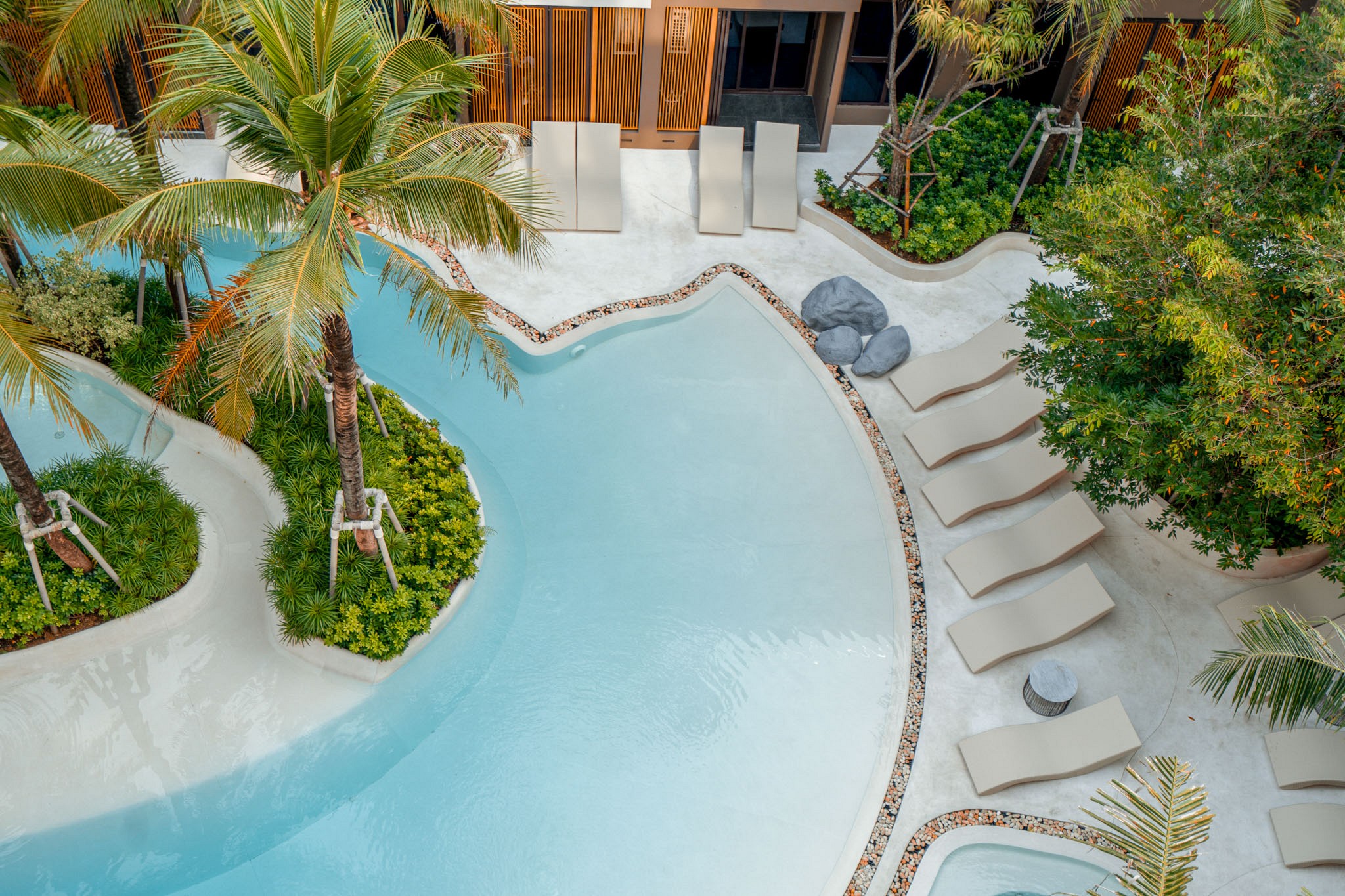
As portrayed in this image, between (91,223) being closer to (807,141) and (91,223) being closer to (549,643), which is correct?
(549,643)

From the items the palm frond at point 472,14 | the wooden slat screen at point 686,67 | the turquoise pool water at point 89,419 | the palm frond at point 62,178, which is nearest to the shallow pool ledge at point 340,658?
the turquoise pool water at point 89,419

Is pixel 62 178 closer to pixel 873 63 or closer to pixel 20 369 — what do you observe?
pixel 20 369

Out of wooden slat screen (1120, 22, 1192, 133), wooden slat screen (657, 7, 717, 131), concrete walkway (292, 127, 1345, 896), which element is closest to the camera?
concrete walkway (292, 127, 1345, 896)

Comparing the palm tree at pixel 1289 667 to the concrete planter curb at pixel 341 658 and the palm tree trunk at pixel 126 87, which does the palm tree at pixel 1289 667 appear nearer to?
the concrete planter curb at pixel 341 658

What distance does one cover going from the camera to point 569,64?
56.8 feet

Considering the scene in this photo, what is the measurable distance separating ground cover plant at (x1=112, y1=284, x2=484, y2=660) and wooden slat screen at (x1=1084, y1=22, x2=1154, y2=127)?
13.7 m

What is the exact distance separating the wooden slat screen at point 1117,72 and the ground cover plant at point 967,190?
0.67 meters

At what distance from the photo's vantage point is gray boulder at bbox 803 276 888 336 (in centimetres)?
1528

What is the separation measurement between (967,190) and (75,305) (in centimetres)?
1342

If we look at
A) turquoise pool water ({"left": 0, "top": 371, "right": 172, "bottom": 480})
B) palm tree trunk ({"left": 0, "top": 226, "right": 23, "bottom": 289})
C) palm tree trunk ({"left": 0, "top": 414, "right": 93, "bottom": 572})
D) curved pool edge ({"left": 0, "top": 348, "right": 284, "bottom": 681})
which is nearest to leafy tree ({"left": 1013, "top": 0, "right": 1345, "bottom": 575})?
curved pool edge ({"left": 0, "top": 348, "right": 284, "bottom": 681})

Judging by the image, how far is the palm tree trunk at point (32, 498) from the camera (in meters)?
9.70

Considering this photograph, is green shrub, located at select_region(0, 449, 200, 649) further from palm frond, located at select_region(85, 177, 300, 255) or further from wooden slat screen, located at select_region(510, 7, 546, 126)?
wooden slat screen, located at select_region(510, 7, 546, 126)

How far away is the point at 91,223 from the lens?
7.74m

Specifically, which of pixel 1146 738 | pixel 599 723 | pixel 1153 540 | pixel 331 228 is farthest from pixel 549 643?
pixel 1153 540
